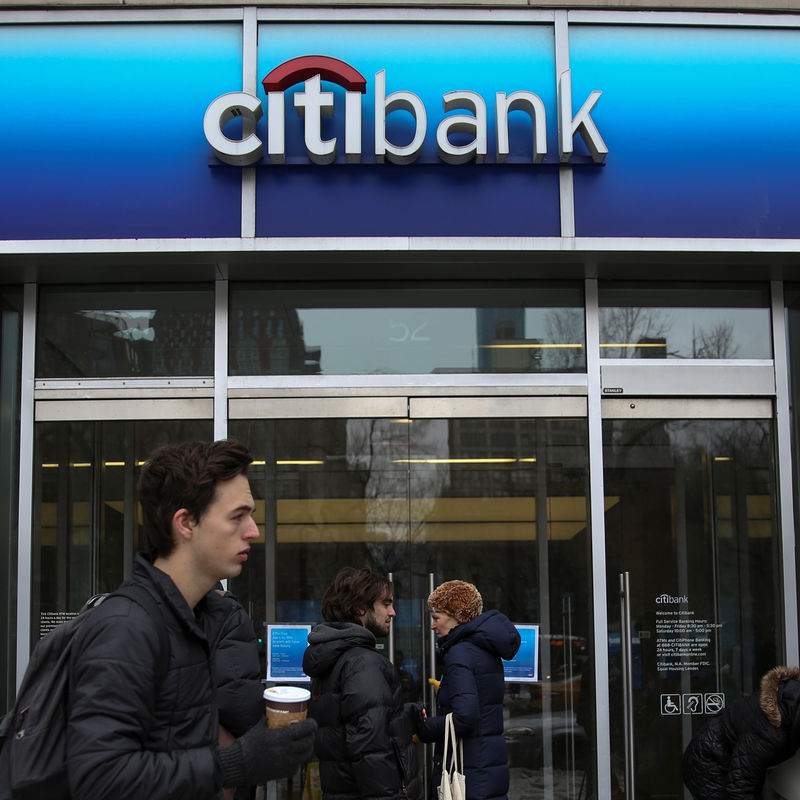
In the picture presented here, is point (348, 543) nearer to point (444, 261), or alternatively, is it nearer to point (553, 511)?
point (553, 511)

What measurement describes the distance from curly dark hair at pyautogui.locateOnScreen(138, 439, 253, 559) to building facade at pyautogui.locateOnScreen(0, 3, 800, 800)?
418 centimetres

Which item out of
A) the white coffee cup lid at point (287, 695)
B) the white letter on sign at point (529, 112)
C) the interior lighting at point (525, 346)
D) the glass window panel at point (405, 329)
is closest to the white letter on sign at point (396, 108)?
the white letter on sign at point (529, 112)

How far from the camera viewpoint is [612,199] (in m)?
6.82

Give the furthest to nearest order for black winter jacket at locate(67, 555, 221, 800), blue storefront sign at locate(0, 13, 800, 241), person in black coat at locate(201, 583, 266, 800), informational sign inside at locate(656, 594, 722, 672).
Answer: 1. informational sign inside at locate(656, 594, 722, 672)
2. blue storefront sign at locate(0, 13, 800, 241)
3. person in black coat at locate(201, 583, 266, 800)
4. black winter jacket at locate(67, 555, 221, 800)

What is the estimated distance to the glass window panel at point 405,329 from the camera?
23.4 feet

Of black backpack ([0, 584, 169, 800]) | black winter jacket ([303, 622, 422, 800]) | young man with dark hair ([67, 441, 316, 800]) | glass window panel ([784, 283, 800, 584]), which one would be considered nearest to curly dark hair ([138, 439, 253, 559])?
young man with dark hair ([67, 441, 316, 800])

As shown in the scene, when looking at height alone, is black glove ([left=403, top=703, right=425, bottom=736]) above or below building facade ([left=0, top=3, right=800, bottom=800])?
below

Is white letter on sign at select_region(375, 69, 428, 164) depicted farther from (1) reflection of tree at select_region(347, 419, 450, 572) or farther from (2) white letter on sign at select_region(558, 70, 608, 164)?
(1) reflection of tree at select_region(347, 419, 450, 572)

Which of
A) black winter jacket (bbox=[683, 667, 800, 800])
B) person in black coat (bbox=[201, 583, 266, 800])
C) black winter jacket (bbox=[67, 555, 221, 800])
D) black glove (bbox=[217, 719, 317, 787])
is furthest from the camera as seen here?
black winter jacket (bbox=[683, 667, 800, 800])

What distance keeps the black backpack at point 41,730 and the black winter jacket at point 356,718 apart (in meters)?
2.44

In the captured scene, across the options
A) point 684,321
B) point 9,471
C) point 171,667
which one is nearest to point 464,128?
point 684,321

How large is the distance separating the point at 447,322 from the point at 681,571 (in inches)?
88.2

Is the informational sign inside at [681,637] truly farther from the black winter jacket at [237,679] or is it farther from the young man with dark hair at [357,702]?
the black winter jacket at [237,679]

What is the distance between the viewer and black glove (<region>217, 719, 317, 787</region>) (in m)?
2.36
